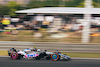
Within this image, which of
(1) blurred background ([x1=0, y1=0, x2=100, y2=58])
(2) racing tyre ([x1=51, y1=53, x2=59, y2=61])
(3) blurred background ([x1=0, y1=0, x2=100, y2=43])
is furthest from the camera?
(3) blurred background ([x1=0, y1=0, x2=100, y2=43])

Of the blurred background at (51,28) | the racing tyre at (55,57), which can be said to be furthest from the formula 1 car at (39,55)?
the blurred background at (51,28)

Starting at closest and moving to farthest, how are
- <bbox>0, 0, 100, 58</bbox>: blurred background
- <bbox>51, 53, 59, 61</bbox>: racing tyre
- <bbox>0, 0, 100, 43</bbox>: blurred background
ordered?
1. <bbox>51, 53, 59, 61</bbox>: racing tyre
2. <bbox>0, 0, 100, 58</bbox>: blurred background
3. <bbox>0, 0, 100, 43</bbox>: blurred background

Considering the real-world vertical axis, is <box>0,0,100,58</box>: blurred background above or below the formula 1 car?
above

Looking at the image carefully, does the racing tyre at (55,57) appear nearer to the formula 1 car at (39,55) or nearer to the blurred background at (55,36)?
the formula 1 car at (39,55)

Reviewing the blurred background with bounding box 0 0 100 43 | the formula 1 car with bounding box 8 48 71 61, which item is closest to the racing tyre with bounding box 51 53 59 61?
the formula 1 car with bounding box 8 48 71 61

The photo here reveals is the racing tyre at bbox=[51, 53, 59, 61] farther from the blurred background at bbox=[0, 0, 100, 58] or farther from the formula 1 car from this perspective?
the blurred background at bbox=[0, 0, 100, 58]

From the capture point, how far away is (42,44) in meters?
7.79

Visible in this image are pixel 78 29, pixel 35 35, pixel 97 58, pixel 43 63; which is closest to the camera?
pixel 43 63

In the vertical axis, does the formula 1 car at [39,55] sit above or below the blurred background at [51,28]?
below

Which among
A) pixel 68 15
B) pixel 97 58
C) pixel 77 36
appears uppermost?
pixel 68 15

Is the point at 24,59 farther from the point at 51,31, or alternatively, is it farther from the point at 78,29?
the point at 78,29

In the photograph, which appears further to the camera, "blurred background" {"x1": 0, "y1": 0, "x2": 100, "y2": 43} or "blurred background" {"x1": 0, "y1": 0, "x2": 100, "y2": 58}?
"blurred background" {"x1": 0, "y1": 0, "x2": 100, "y2": 43}

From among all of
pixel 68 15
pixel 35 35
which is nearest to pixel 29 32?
pixel 35 35

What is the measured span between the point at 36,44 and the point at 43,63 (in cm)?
197
